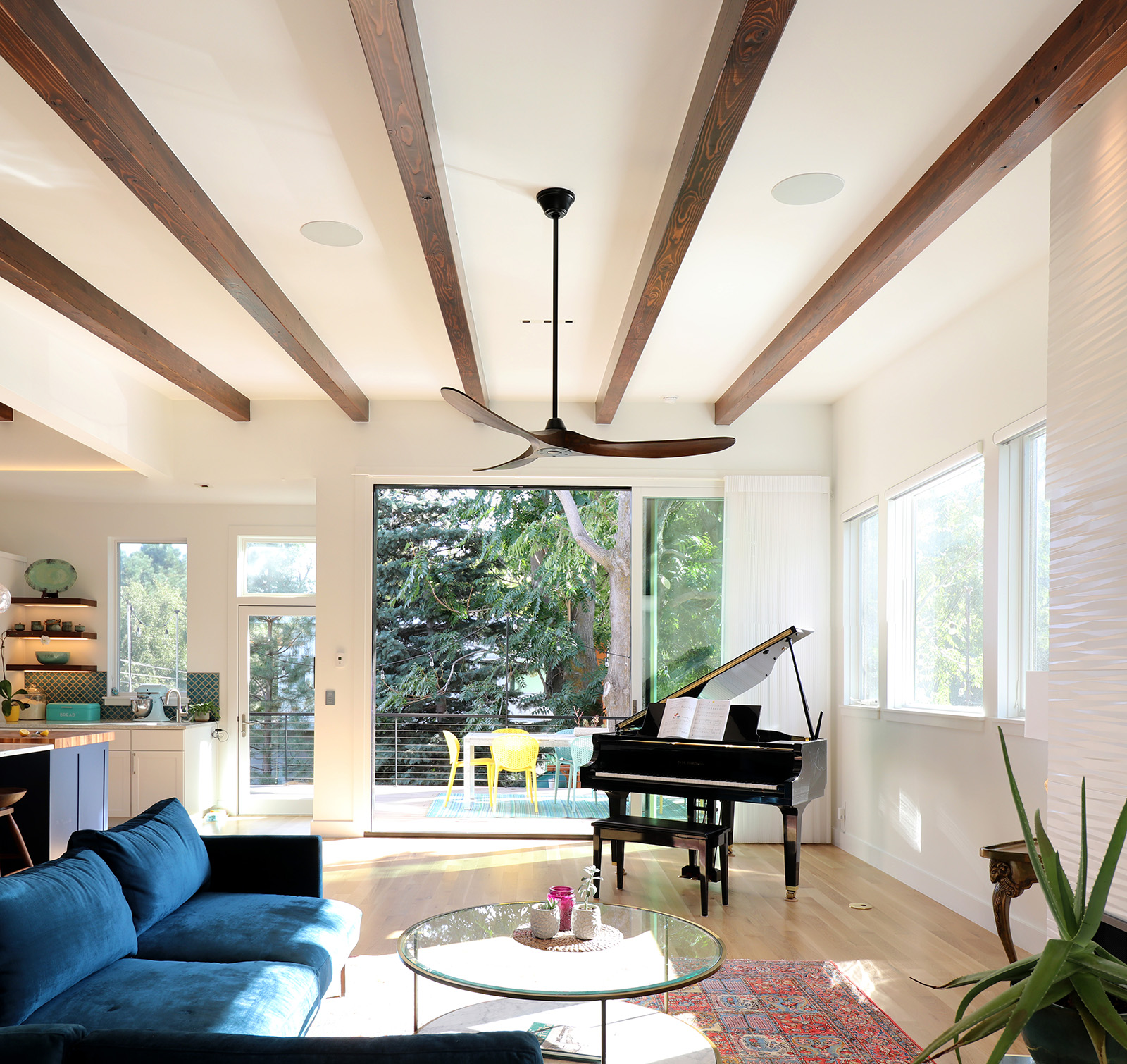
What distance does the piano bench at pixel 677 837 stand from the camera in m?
5.24

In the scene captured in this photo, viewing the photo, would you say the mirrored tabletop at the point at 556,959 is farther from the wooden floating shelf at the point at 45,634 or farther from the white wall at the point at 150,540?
the wooden floating shelf at the point at 45,634

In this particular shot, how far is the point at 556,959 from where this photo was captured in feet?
10.3

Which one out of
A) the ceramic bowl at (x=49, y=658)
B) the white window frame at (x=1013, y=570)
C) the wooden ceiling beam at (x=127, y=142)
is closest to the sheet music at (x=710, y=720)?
the white window frame at (x=1013, y=570)

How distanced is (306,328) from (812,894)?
4362 millimetres

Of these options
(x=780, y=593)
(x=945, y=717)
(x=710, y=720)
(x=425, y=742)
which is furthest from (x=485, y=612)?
(x=945, y=717)

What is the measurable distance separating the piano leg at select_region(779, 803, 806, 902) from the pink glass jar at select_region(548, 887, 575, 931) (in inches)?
93.6

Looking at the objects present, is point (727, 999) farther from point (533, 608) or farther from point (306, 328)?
point (533, 608)

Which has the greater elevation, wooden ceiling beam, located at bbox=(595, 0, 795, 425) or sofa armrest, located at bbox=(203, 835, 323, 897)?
wooden ceiling beam, located at bbox=(595, 0, 795, 425)

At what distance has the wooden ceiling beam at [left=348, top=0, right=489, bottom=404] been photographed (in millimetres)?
2648

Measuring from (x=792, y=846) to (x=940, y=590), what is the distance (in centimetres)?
173

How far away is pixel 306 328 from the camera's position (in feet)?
18.1

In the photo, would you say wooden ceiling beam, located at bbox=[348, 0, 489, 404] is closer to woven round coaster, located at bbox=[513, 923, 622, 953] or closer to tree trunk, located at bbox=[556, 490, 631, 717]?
woven round coaster, located at bbox=[513, 923, 622, 953]

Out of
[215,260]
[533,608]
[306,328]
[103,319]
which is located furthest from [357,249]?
[533,608]

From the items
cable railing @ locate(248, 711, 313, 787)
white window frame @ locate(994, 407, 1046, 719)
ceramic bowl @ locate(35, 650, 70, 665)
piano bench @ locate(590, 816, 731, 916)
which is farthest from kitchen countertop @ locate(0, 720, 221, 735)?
white window frame @ locate(994, 407, 1046, 719)
